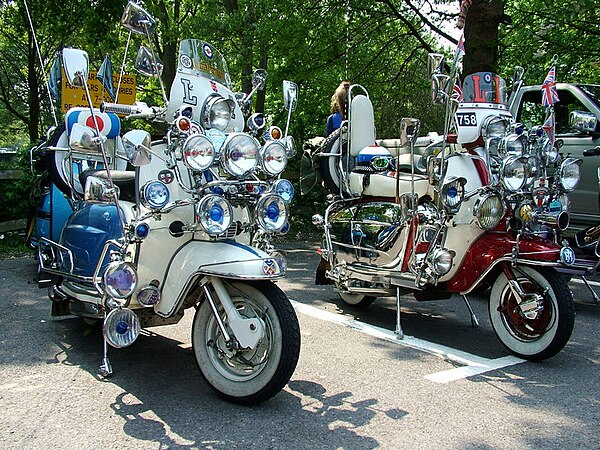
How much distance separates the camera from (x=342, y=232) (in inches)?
240

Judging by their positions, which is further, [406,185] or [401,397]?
[406,185]

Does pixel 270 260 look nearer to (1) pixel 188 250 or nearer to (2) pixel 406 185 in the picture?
(1) pixel 188 250

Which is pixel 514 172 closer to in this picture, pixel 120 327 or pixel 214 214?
pixel 214 214

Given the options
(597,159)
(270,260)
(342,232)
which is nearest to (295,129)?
(597,159)

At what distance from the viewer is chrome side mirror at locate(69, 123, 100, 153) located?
181 inches

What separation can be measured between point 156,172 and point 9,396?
5.35 ft

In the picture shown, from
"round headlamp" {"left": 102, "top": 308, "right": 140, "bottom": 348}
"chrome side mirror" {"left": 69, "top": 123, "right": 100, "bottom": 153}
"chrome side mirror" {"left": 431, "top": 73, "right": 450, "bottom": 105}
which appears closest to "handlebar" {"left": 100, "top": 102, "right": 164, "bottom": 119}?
"chrome side mirror" {"left": 69, "top": 123, "right": 100, "bottom": 153}

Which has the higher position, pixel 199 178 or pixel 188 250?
pixel 199 178

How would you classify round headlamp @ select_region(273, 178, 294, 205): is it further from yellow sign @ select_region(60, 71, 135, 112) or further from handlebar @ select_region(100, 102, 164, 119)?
yellow sign @ select_region(60, 71, 135, 112)

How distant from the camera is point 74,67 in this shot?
3979 millimetres

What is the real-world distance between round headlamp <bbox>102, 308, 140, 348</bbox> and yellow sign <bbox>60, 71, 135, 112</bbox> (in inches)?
67.7

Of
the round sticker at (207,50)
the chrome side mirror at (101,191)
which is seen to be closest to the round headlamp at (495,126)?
the round sticker at (207,50)

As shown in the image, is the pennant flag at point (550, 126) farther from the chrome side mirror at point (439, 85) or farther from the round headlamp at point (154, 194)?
the round headlamp at point (154, 194)

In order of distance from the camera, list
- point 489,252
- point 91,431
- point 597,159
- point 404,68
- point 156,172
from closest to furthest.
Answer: point 91,431, point 156,172, point 489,252, point 597,159, point 404,68
